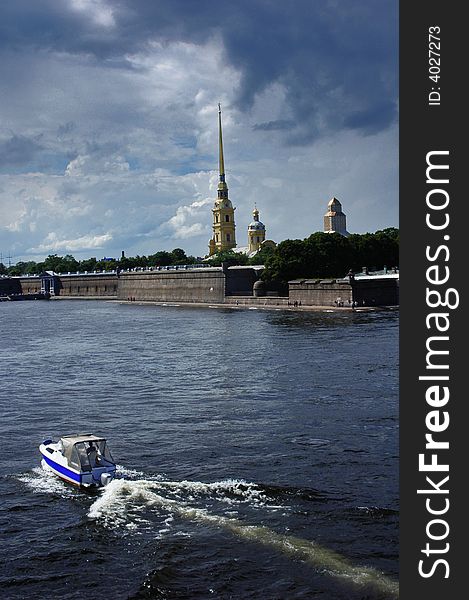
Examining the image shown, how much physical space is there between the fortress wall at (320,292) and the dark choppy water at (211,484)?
2853 centimetres

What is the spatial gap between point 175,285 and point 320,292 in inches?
1106

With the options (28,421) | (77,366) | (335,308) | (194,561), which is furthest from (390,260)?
(194,561)

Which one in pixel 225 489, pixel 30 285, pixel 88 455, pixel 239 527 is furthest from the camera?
pixel 30 285

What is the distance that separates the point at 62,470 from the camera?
1567cm

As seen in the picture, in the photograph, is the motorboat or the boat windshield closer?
the motorboat

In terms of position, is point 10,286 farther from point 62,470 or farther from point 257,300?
point 62,470

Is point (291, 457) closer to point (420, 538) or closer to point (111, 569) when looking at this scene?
point (111, 569)

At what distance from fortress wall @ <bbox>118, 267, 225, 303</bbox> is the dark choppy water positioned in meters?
47.0

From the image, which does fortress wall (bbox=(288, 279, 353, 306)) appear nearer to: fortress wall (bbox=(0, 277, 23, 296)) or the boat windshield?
the boat windshield

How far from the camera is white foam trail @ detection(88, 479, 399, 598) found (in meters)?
10.9

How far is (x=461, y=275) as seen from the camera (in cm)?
636

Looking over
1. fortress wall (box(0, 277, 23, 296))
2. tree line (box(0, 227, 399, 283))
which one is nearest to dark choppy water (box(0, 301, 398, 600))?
tree line (box(0, 227, 399, 283))

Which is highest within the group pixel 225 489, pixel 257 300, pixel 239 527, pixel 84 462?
pixel 257 300

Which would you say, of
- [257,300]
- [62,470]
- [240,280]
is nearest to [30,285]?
[240,280]
